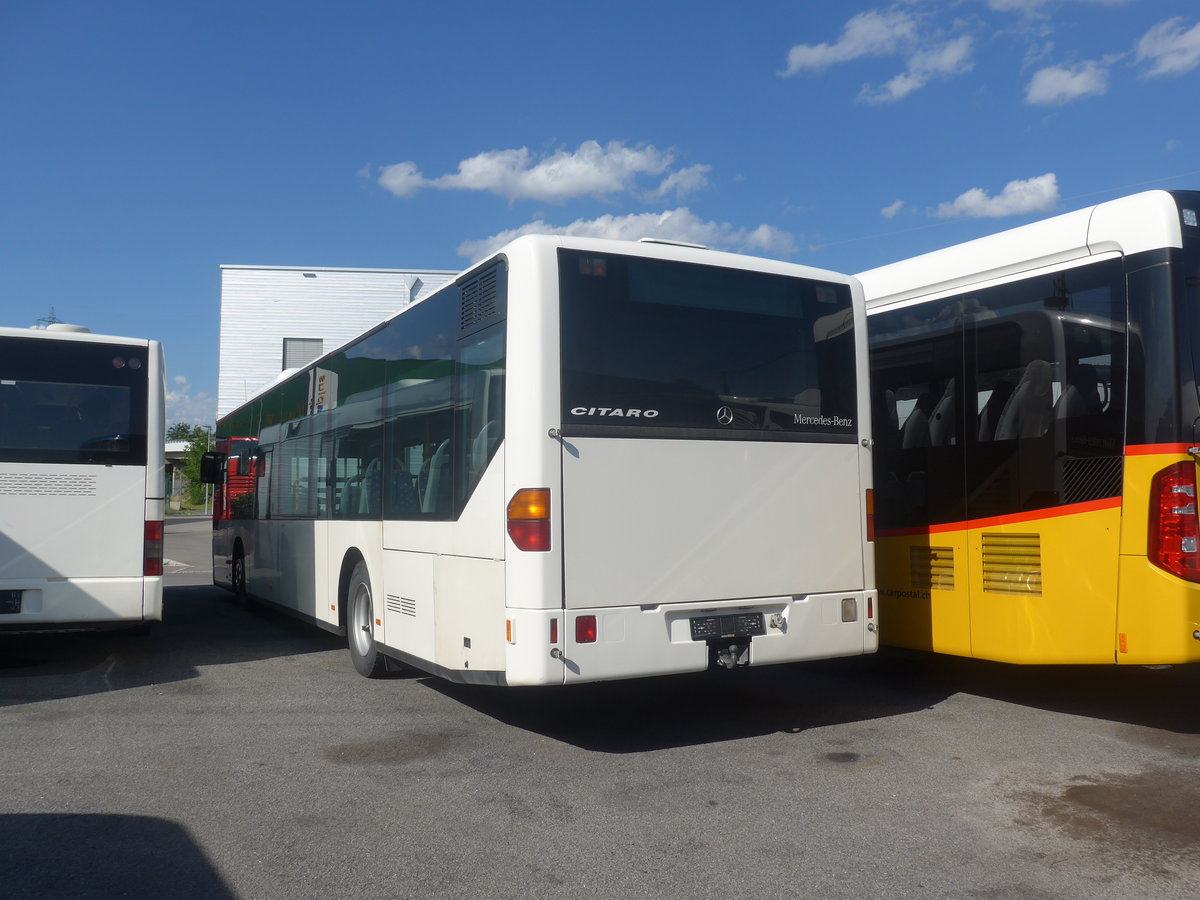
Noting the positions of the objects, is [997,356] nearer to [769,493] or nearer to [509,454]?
[769,493]

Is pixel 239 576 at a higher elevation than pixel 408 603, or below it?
below

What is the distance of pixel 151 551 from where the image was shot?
29.3 ft

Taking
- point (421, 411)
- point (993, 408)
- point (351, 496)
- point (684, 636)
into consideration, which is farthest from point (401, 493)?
point (993, 408)

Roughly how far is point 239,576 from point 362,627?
6098mm

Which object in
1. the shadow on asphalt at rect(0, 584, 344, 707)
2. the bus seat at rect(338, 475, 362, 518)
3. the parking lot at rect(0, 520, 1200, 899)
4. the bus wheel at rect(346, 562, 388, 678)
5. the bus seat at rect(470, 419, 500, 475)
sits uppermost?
the bus seat at rect(470, 419, 500, 475)

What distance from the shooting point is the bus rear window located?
6.12 metres

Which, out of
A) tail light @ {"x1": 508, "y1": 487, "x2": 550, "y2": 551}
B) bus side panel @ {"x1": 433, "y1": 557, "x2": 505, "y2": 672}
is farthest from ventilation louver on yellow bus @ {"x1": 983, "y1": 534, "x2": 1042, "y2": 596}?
bus side panel @ {"x1": 433, "y1": 557, "x2": 505, "y2": 672}

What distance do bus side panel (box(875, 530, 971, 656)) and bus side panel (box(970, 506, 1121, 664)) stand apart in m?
0.12

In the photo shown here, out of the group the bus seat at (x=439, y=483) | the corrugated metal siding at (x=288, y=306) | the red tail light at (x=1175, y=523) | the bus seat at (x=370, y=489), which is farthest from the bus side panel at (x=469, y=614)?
the corrugated metal siding at (x=288, y=306)

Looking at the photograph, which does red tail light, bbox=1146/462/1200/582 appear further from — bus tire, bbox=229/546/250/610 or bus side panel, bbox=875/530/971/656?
bus tire, bbox=229/546/250/610

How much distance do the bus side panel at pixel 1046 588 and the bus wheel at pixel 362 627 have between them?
4537mm

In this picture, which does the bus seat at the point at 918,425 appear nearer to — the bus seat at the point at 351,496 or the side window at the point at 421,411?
the side window at the point at 421,411

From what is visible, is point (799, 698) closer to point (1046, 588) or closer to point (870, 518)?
point (870, 518)

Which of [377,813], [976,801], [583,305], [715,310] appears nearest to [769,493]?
[715,310]
